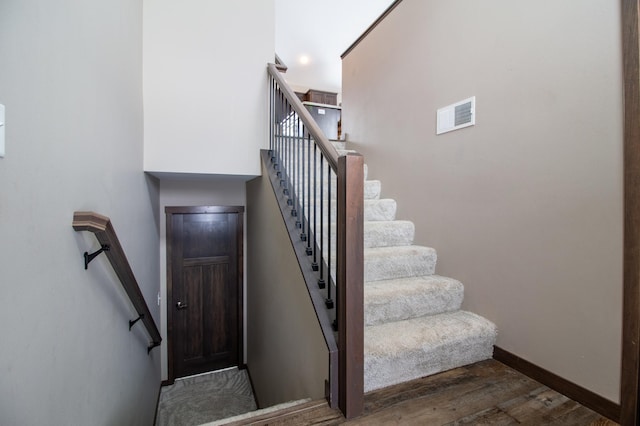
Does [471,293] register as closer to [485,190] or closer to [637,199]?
[485,190]

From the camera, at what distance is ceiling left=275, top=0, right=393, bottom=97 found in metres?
4.40

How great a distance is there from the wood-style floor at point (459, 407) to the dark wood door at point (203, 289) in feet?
9.40

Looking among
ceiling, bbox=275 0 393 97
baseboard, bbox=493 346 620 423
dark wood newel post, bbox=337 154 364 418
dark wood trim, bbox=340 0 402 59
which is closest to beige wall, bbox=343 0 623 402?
baseboard, bbox=493 346 620 423

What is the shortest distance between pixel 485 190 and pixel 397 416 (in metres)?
1.41

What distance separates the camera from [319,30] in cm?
505

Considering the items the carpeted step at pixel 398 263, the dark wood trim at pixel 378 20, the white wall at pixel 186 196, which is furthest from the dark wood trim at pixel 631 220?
the white wall at pixel 186 196

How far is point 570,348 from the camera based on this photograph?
146cm

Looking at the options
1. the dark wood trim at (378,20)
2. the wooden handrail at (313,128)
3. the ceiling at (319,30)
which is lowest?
the wooden handrail at (313,128)

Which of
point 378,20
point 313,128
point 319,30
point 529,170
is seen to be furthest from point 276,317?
point 319,30

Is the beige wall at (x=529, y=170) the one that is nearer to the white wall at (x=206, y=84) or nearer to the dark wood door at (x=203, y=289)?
the white wall at (x=206, y=84)

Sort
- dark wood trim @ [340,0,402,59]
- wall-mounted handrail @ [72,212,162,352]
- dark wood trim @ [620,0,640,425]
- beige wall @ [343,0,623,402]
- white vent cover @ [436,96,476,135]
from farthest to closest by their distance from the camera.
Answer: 1. dark wood trim @ [340,0,402,59]
2. white vent cover @ [436,96,476,135]
3. beige wall @ [343,0,623,402]
4. dark wood trim @ [620,0,640,425]
5. wall-mounted handrail @ [72,212,162,352]

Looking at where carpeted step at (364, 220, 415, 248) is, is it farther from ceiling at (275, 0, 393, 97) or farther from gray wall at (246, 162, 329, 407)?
ceiling at (275, 0, 393, 97)

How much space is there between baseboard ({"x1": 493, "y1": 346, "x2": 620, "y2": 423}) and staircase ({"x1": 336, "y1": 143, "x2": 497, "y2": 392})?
10cm

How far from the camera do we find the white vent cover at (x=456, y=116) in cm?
203
